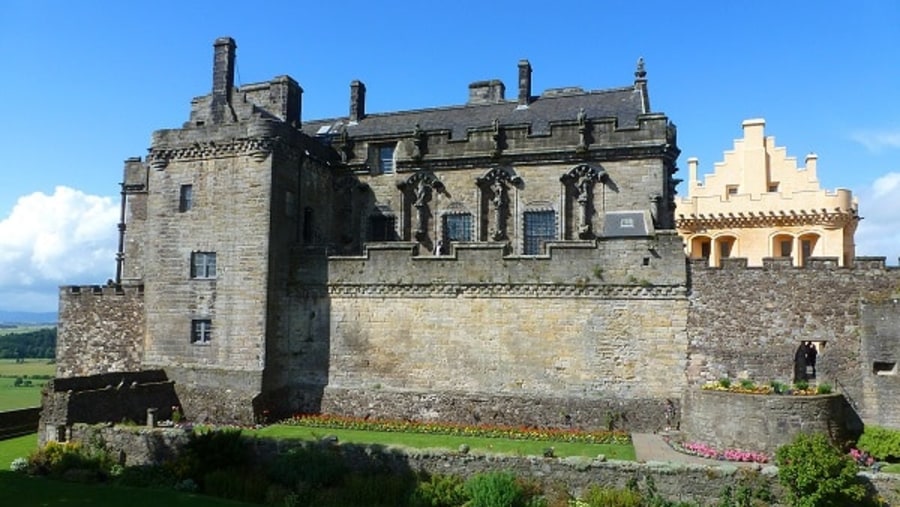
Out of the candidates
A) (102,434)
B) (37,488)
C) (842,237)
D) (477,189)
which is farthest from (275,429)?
(842,237)

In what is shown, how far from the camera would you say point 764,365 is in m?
21.1

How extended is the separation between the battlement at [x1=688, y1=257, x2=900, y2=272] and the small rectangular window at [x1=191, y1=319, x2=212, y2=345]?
1701 centimetres

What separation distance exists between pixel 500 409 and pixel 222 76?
58.4 feet

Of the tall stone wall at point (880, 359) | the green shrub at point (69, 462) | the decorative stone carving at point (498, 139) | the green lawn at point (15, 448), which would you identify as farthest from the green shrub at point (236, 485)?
the tall stone wall at point (880, 359)

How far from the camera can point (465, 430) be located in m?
22.2

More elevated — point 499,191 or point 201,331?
point 499,191

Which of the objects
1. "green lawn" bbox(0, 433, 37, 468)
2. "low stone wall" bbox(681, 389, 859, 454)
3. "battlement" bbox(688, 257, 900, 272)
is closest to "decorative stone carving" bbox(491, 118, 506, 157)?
"battlement" bbox(688, 257, 900, 272)

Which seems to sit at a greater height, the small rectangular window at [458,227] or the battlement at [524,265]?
the small rectangular window at [458,227]

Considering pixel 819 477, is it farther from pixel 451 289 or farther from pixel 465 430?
pixel 451 289

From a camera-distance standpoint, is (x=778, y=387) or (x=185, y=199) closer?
(x=778, y=387)

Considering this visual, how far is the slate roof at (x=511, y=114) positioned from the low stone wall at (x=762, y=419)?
12.2 m

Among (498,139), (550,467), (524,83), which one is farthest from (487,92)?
(550,467)

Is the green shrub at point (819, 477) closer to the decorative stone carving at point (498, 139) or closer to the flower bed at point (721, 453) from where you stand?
the flower bed at point (721, 453)

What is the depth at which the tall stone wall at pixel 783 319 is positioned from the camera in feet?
66.8
